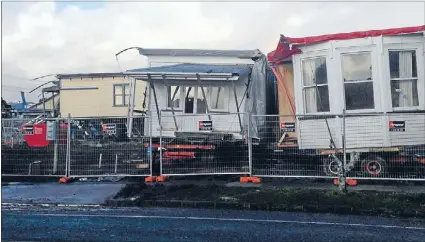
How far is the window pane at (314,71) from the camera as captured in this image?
12547mm

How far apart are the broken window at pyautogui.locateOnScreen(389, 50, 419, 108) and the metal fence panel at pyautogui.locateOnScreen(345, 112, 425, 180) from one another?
430 millimetres

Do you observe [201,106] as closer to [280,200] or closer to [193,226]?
[280,200]

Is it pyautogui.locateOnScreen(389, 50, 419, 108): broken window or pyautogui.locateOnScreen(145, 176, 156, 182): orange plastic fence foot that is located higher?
pyautogui.locateOnScreen(389, 50, 419, 108): broken window

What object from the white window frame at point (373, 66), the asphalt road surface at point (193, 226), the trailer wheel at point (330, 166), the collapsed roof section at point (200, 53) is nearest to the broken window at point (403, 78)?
the white window frame at point (373, 66)

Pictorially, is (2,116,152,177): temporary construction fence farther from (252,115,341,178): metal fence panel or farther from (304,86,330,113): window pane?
(304,86,330,113): window pane

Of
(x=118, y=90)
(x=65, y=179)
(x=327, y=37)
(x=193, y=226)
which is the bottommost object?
(x=193, y=226)

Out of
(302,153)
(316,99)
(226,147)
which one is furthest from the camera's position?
(226,147)

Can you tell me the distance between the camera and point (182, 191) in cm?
1123

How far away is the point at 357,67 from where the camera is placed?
12211mm

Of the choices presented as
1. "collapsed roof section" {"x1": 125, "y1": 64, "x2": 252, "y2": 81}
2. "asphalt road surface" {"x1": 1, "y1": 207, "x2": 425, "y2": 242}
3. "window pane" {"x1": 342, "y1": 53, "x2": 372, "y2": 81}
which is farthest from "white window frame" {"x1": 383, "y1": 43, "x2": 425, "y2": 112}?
"collapsed roof section" {"x1": 125, "y1": 64, "x2": 252, "y2": 81}

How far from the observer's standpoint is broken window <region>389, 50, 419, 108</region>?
1195 centimetres

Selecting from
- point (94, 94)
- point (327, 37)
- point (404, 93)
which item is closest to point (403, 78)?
point (404, 93)

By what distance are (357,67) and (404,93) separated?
1293 mm

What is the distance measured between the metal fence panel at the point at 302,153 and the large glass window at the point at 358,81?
28.2 inches
